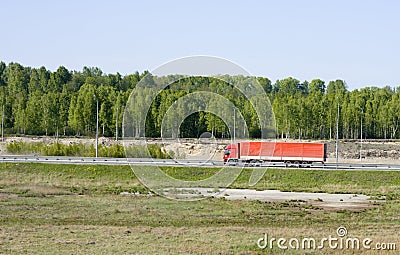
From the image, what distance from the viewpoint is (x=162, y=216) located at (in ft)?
111

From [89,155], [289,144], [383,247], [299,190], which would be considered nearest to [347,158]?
[289,144]

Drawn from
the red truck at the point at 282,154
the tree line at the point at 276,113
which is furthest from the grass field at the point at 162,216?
the tree line at the point at 276,113

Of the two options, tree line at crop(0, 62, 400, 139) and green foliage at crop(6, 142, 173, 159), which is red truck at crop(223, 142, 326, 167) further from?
tree line at crop(0, 62, 400, 139)

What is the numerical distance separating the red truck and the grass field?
5679 millimetres

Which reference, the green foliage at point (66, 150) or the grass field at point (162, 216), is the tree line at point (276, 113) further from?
the grass field at point (162, 216)

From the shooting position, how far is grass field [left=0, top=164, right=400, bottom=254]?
24984mm

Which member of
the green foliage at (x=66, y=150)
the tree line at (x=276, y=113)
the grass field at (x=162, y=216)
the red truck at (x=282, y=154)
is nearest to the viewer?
the grass field at (x=162, y=216)

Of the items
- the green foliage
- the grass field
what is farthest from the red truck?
the green foliage

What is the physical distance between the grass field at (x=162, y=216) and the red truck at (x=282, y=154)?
568cm

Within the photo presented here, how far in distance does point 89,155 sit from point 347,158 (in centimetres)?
3448

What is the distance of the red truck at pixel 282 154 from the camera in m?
61.4

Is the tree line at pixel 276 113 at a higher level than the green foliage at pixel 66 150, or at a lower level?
higher

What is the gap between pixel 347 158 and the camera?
89.4 meters

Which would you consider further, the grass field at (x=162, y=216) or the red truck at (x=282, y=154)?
the red truck at (x=282, y=154)
